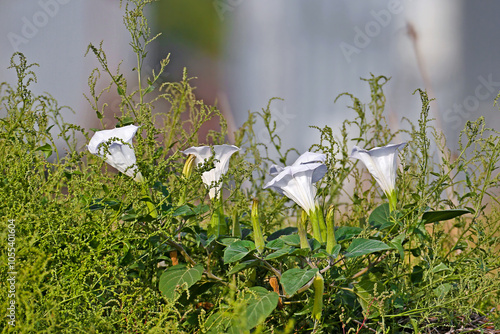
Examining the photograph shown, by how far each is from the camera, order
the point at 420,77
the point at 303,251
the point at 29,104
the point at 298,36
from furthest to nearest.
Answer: the point at 298,36 → the point at 420,77 → the point at 29,104 → the point at 303,251

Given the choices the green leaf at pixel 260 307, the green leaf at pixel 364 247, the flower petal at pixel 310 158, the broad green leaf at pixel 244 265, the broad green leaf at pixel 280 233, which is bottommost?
the green leaf at pixel 260 307

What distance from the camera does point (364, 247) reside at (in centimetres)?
59

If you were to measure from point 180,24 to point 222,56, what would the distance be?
0.36m

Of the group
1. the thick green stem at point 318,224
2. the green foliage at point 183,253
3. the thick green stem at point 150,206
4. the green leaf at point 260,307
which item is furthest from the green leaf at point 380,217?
the thick green stem at point 150,206

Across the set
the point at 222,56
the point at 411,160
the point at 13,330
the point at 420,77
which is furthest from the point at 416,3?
the point at 13,330

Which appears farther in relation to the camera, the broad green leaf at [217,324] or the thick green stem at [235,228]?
the thick green stem at [235,228]

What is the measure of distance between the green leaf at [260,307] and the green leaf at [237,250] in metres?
0.05

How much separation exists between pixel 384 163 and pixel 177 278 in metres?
0.33

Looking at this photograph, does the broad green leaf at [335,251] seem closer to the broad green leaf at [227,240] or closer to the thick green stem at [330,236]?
the thick green stem at [330,236]

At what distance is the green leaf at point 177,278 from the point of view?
624mm

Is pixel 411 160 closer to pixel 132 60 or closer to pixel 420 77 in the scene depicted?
pixel 420 77

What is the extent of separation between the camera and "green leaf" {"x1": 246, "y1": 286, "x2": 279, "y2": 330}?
55 centimetres

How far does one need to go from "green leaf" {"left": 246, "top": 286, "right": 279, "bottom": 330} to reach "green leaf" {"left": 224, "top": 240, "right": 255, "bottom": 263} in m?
0.05

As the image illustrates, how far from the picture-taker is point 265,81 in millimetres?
2996
